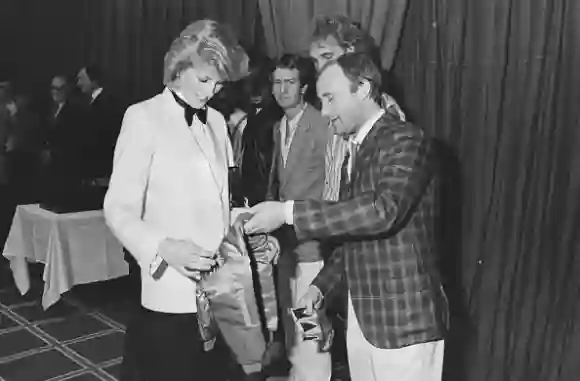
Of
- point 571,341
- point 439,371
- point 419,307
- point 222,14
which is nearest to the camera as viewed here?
point 419,307

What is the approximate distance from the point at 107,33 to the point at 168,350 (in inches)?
158

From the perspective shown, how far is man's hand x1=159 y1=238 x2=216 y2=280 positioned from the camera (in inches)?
61.1

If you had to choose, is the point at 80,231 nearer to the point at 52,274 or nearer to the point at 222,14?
the point at 52,274

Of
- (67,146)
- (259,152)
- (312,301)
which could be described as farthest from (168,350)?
(67,146)

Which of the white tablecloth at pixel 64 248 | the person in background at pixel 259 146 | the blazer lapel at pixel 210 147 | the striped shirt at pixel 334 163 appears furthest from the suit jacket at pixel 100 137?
the blazer lapel at pixel 210 147

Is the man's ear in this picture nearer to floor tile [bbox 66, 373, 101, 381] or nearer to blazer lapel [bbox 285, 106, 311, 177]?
blazer lapel [bbox 285, 106, 311, 177]

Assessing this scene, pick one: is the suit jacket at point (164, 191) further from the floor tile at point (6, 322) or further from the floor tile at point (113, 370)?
the floor tile at point (6, 322)

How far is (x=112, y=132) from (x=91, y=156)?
0.23 meters

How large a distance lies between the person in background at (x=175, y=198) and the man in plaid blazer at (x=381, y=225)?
201mm

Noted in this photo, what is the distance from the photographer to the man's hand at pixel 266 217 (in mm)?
1525

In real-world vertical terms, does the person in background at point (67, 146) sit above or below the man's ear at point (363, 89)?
below

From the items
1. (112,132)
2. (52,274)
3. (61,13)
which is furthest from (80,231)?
(61,13)

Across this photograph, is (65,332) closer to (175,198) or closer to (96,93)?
(96,93)

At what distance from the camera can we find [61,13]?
586cm
